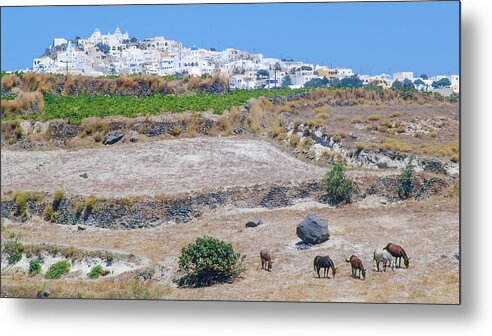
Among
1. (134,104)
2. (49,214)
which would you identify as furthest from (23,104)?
(49,214)

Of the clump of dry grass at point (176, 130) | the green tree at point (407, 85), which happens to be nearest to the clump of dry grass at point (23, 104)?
the clump of dry grass at point (176, 130)

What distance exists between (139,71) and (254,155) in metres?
2.56

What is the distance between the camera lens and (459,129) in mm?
10789

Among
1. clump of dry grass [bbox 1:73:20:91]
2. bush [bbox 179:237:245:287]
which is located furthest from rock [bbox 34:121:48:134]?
bush [bbox 179:237:245:287]

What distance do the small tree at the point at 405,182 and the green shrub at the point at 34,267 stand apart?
5699mm

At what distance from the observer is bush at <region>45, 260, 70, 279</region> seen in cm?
1229

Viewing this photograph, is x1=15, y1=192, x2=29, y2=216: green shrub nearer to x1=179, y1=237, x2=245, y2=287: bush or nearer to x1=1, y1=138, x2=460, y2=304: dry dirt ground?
x1=1, y1=138, x2=460, y2=304: dry dirt ground

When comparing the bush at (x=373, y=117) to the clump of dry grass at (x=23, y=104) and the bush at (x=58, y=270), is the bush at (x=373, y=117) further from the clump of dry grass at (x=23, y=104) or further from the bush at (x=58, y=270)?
the clump of dry grass at (x=23, y=104)

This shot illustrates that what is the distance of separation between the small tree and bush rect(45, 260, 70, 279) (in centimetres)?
530

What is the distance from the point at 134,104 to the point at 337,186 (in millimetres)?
4967

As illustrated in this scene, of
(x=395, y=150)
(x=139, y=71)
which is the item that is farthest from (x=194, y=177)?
(x=395, y=150)

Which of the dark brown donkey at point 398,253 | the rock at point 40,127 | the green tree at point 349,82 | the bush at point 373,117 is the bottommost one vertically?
the dark brown donkey at point 398,253

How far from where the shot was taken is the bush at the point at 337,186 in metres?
12.9

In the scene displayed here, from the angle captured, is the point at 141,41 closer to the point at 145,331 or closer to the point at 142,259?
the point at 142,259
